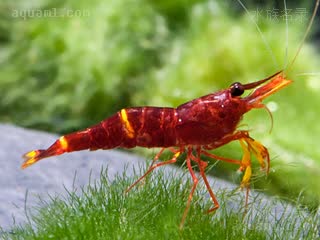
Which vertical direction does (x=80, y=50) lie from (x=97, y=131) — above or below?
above

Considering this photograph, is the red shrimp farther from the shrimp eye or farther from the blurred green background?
the blurred green background

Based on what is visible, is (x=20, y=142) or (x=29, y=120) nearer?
(x=20, y=142)

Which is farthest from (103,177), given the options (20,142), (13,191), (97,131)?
(20,142)

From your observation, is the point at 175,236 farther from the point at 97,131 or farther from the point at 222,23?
the point at 222,23

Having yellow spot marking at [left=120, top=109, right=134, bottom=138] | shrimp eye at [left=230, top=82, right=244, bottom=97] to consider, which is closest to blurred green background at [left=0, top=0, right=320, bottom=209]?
shrimp eye at [left=230, top=82, right=244, bottom=97]

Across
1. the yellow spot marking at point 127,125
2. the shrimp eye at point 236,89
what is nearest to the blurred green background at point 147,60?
the shrimp eye at point 236,89

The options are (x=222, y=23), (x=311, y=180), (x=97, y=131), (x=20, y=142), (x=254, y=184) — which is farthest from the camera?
(x=222, y=23)

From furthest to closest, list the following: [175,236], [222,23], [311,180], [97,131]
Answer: [222,23] → [311,180] → [97,131] → [175,236]
